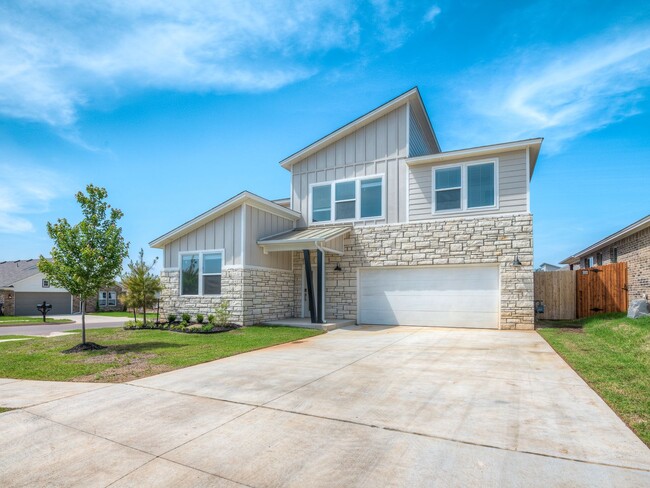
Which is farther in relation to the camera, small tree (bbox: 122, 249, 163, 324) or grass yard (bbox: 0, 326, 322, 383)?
small tree (bbox: 122, 249, 163, 324)

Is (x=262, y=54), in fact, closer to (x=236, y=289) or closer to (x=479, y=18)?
(x=479, y=18)

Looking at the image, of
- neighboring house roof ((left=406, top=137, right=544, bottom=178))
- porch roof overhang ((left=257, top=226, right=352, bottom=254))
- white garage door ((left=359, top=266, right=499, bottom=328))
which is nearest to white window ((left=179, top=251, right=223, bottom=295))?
porch roof overhang ((left=257, top=226, right=352, bottom=254))

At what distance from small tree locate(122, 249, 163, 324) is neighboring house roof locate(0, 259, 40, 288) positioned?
71.8 feet

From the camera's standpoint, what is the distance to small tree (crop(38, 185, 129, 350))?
8797mm

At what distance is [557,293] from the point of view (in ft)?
47.5

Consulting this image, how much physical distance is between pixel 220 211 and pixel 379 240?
18.8ft

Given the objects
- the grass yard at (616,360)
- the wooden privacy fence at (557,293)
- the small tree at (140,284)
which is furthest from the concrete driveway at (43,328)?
the wooden privacy fence at (557,293)

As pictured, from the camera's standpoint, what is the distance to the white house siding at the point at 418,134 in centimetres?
1438

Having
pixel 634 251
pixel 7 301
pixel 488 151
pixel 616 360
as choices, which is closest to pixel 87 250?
pixel 616 360

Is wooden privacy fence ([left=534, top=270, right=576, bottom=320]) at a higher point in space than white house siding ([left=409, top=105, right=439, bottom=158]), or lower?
lower

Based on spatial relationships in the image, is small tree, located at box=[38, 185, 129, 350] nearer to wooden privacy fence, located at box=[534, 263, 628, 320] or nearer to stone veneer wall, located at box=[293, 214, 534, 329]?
stone veneer wall, located at box=[293, 214, 534, 329]

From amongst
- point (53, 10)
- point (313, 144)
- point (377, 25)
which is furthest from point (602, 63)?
point (53, 10)

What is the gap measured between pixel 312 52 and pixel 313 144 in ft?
12.3

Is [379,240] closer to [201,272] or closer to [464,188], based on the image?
[464,188]
